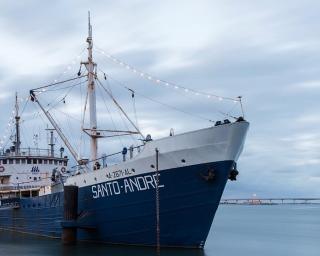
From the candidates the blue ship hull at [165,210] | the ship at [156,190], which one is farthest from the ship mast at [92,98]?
the blue ship hull at [165,210]

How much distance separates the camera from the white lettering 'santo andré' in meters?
25.2

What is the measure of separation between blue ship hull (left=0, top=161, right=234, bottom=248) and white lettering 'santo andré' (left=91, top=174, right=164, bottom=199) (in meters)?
0.13

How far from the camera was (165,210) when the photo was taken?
2508 cm

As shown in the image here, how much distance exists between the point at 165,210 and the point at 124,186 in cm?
255

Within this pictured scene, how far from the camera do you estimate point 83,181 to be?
28.7 meters

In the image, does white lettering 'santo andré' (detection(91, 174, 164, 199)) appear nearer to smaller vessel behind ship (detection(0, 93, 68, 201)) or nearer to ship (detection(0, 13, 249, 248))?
ship (detection(0, 13, 249, 248))

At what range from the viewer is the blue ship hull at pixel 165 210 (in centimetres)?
2456

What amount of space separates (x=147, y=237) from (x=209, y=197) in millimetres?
3925

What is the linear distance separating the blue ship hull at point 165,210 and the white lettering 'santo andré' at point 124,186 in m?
0.13

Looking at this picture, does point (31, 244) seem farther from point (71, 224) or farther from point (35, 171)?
point (35, 171)

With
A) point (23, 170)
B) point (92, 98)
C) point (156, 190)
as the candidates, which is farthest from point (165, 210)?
point (23, 170)

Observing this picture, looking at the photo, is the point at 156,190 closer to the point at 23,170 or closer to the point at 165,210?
the point at 165,210

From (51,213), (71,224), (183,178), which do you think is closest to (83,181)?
(71,224)

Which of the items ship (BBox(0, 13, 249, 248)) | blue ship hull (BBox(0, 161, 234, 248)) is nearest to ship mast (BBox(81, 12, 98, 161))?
ship (BBox(0, 13, 249, 248))
